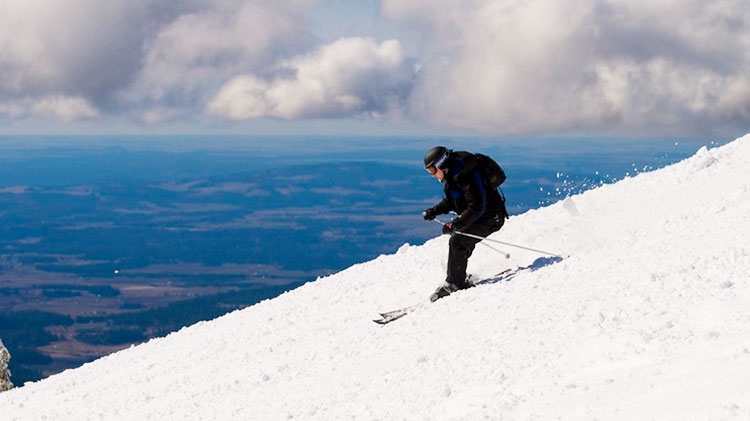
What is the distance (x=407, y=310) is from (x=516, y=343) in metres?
3.93

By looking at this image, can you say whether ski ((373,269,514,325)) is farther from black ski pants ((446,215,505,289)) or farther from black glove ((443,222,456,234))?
black glove ((443,222,456,234))

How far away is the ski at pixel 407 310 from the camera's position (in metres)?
12.3

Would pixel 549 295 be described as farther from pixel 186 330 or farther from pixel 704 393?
pixel 186 330

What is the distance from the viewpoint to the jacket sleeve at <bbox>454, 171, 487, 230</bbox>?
11.6 m

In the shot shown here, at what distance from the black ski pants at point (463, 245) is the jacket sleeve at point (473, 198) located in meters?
0.27

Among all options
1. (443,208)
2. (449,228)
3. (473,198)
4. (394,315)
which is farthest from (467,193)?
(394,315)

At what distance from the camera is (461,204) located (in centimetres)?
1206

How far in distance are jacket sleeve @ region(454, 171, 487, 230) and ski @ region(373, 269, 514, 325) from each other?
1.75m

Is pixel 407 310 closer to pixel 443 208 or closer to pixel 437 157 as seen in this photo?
pixel 443 208

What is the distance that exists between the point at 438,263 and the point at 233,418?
8.59 metres

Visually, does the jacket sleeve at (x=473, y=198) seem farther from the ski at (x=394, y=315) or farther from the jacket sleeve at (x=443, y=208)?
the ski at (x=394, y=315)

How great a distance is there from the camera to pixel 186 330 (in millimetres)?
18891

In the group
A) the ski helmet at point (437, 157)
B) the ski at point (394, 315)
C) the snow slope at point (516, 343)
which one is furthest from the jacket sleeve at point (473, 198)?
the ski at point (394, 315)

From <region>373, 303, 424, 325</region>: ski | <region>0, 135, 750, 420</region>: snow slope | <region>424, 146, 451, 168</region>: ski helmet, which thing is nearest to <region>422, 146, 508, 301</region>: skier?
<region>424, 146, 451, 168</region>: ski helmet
